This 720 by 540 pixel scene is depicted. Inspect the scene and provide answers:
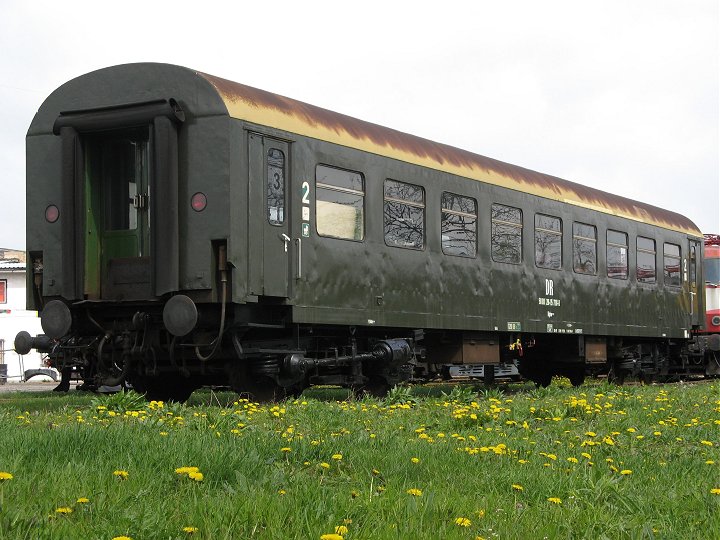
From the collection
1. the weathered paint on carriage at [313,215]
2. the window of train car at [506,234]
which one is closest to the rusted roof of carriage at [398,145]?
the weathered paint on carriage at [313,215]

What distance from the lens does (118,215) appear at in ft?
36.8

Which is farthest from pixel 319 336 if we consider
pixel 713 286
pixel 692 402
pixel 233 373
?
pixel 713 286

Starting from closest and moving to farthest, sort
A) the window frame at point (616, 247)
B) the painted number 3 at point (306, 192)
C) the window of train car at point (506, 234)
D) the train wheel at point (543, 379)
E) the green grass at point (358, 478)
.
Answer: the green grass at point (358, 478), the painted number 3 at point (306, 192), the window of train car at point (506, 234), the window frame at point (616, 247), the train wheel at point (543, 379)

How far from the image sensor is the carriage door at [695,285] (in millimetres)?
21703

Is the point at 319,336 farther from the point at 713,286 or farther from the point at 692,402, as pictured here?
the point at 713,286

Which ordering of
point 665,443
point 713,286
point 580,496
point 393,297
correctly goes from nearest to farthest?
1. point 580,496
2. point 665,443
3. point 393,297
4. point 713,286

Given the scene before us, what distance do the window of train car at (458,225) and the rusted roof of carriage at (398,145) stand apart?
419 millimetres

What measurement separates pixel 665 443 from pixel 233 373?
5.19m

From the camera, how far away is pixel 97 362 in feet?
36.4

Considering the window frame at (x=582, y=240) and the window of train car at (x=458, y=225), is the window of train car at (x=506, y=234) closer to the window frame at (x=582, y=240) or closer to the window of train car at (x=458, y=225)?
the window of train car at (x=458, y=225)

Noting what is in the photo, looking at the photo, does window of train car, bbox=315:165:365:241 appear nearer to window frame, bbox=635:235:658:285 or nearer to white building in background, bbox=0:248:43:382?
window frame, bbox=635:235:658:285

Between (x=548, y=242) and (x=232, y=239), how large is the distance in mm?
7645

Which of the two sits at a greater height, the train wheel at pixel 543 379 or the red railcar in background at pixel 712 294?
the red railcar in background at pixel 712 294

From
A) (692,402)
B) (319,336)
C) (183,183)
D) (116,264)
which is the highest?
(183,183)
